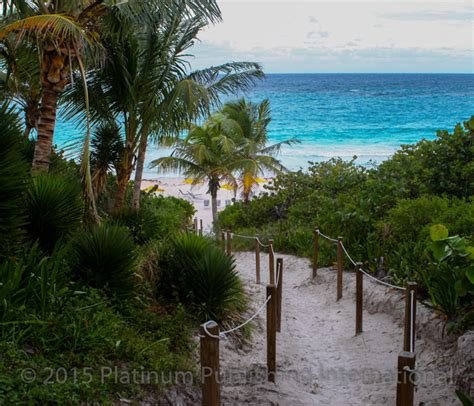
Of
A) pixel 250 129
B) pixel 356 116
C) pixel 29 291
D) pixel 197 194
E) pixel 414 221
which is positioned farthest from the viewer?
pixel 356 116

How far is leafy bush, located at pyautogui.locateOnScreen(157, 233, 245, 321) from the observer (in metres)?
7.58

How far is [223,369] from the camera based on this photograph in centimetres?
649

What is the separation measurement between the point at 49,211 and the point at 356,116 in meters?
81.7

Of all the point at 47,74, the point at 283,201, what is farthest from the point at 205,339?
the point at 283,201

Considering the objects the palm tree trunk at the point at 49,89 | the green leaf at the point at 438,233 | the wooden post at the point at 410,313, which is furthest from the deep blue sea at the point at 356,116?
the green leaf at the point at 438,233

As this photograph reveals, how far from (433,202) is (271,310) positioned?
191 inches

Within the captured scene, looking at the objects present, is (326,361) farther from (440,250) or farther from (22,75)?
(22,75)

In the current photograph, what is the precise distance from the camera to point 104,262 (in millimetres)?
6770

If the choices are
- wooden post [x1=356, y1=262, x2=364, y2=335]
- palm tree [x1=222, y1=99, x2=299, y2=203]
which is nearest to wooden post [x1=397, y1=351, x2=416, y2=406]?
wooden post [x1=356, y1=262, x2=364, y2=335]

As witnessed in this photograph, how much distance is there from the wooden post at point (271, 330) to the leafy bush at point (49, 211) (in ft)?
9.34

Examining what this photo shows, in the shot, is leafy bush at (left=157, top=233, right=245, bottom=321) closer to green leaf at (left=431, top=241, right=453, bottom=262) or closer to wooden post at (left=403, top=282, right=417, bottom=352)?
wooden post at (left=403, top=282, right=417, bottom=352)

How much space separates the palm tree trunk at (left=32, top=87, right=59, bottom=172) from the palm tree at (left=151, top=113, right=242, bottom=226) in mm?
13409

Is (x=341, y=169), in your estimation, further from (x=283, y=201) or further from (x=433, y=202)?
(x=433, y=202)

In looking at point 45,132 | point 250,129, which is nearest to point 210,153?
point 250,129
